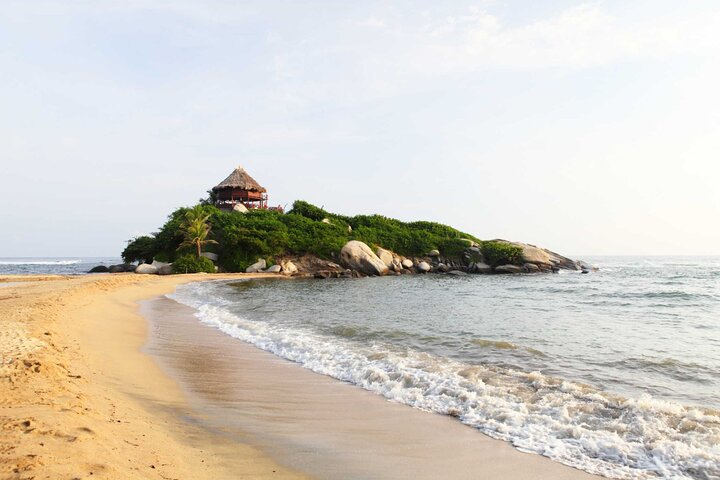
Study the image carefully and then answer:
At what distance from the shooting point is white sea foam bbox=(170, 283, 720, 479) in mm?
4445

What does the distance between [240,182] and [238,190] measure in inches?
39.4

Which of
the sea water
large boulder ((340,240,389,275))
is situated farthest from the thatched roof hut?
the sea water

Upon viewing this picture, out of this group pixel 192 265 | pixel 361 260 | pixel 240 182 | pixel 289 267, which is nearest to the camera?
pixel 192 265

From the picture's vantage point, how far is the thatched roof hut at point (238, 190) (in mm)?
51469

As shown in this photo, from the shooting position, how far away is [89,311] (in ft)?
44.5

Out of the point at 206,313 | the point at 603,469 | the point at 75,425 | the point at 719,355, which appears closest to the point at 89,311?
the point at 206,313

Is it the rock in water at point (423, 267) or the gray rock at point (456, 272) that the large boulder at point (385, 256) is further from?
the gray rock at point (456, 272)

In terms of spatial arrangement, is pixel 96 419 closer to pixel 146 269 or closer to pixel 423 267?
pixel 146 269

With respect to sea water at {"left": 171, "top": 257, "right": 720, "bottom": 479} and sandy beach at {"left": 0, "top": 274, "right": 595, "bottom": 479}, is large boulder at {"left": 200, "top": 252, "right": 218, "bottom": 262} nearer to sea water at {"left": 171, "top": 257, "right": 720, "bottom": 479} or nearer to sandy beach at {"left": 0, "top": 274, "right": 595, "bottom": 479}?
sea water at {"left": 171, "top": 257, "right": 720, "bottom": 479}

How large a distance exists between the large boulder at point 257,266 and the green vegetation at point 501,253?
24.5 m

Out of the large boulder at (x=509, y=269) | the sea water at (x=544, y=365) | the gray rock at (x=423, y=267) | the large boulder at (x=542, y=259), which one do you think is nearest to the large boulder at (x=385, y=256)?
the gray rock at (x=423, y=267)

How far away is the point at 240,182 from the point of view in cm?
5188

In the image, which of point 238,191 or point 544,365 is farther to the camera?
point 238,191

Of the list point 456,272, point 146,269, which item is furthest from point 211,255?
point 456,272
